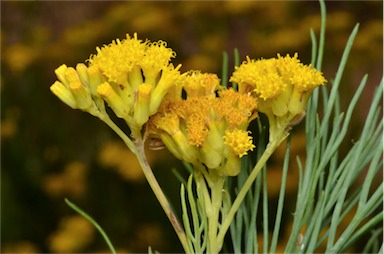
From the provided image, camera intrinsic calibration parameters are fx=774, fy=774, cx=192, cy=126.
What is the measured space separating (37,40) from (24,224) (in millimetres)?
501

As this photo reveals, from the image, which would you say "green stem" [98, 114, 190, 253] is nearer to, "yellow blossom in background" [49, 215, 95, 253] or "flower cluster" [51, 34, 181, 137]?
"flower cluster" [51, 34, 181, 137]

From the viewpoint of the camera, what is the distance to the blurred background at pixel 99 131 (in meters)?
1.32

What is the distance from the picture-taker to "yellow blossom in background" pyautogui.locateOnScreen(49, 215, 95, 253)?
1.30 meters

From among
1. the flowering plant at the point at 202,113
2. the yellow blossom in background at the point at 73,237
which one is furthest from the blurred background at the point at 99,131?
the flowering plant at the point at 202,113

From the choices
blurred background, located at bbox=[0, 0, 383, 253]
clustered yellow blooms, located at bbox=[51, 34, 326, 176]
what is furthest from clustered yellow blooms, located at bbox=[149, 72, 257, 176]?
blurred background, located at bbox=[0, 0, 383, 253]

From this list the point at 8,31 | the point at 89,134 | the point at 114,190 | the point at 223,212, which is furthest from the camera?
the point at 8,31

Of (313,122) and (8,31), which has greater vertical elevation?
(8,31)

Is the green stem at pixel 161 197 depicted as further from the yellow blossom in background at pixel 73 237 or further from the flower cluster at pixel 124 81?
the yellow blossom in background at pixel 73 237

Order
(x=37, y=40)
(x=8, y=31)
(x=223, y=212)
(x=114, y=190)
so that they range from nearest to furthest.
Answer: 1. (x=223, y=212)
2. (x=114, y=190)
3. (x=37, y=40)
4. (x=8, y=31)

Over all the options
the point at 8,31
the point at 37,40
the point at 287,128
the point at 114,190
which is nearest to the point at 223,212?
the point at 287,128

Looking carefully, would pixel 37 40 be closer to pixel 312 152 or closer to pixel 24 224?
pixel 24 224

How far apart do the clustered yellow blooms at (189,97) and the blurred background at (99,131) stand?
2.64 ft

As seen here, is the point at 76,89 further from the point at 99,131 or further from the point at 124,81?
the point at 99,131

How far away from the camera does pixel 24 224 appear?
1.38 meters
